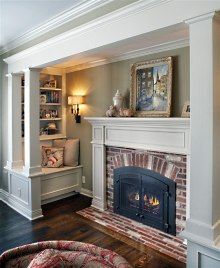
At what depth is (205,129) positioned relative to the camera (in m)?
1.71

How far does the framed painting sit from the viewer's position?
124 inches

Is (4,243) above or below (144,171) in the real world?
below

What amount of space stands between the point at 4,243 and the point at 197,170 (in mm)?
2439

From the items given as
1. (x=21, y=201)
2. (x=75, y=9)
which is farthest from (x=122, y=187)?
(x=75, y=9)

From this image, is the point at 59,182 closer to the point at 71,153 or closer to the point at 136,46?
the point at 71,153

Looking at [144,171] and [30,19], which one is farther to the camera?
[144,171]

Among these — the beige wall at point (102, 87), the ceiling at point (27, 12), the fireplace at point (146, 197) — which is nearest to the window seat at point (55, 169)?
the beige wall at point (102, 87)

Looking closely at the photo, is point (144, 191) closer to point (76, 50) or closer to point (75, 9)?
point (76, 50)

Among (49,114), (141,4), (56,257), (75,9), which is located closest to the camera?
(56,257)

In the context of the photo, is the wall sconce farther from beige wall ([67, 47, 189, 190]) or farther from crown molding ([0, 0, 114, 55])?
crown molding ([0, 0, 114, 55])

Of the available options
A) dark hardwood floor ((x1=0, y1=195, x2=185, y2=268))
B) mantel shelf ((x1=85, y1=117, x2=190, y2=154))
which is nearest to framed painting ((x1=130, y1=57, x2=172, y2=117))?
mantel shelf ((x1=85, y1=117, x2=190, y2=154))

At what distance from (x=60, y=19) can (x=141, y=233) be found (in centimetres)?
280

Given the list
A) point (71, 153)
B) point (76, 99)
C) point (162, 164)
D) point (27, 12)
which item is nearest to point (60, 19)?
point (27, 12)

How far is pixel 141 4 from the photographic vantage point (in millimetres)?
2014
